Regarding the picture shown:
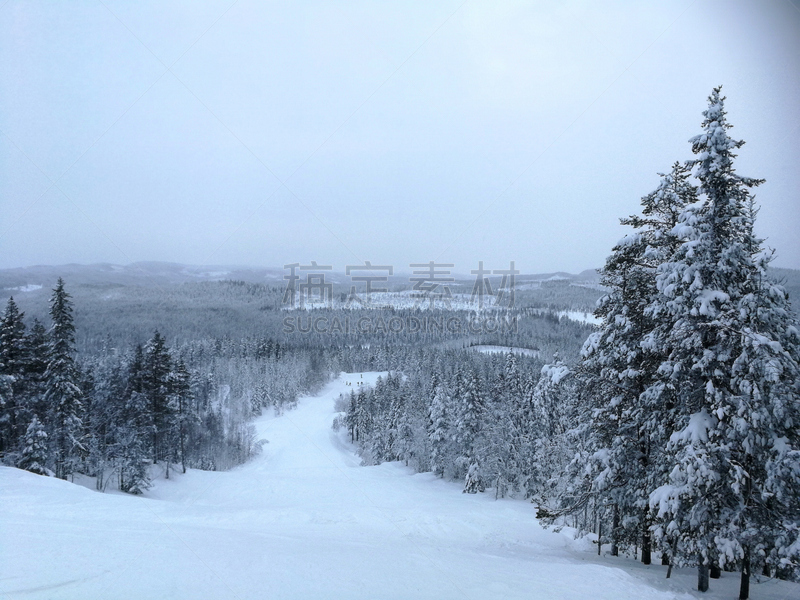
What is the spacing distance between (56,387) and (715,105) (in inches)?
1428

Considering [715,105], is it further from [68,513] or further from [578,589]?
[68,513]

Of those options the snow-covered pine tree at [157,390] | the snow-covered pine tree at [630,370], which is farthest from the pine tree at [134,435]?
the snow-covered pine tree at [630,370]

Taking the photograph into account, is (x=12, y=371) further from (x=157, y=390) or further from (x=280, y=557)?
(x=280, y=557)

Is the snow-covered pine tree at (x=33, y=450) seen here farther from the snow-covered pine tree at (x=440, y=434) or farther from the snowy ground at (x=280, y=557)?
the snow-covered pine tree at (x=440, y=434)

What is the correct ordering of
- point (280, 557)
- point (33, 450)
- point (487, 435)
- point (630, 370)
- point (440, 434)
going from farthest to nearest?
point (440, 434), point (487, 435), point (33, 450), point (630, 370), point (280, 557)

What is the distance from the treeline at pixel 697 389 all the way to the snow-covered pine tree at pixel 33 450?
28609 mm

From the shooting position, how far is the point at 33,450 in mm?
24062

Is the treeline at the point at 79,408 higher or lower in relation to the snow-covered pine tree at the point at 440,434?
higher

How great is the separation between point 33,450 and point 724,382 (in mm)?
34238

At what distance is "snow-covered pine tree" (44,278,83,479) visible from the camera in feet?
85.8

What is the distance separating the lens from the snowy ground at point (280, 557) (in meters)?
8.29

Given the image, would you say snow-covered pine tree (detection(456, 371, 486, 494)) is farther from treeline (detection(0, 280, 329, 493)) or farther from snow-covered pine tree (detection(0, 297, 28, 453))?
snow-covered pine tree (detection(0, 297, 28, 453))

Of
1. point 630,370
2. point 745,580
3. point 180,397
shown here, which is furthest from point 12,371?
point 745,580

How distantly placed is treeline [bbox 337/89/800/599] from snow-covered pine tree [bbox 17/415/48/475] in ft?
93.9
